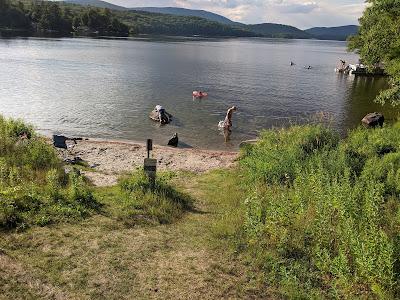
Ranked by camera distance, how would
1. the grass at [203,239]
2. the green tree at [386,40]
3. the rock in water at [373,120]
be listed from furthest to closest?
the rock in water at [373,120] < the green tree at [386,40] < the grass at [203,239]

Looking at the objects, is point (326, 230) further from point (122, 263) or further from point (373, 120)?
point (373, 120)

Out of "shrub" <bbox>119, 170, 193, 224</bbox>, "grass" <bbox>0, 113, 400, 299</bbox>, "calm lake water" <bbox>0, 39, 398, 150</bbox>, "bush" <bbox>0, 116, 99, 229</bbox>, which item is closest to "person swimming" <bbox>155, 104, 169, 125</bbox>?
"calm lake water" <bbox>0, 39, 398, 150</bbox>

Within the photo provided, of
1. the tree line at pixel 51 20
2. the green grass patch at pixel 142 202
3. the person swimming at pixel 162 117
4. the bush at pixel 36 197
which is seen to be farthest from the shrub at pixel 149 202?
the tree line at pixel 51 20

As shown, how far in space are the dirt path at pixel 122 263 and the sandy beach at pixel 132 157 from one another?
7.51m

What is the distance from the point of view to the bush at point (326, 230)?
827 cm

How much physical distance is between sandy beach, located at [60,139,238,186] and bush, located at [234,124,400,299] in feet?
20.3

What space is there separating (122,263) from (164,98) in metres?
34.8

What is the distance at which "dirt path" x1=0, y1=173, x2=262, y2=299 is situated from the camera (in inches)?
321

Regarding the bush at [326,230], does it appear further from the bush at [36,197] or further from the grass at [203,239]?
the bush at [36,197]

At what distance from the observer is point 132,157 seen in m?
22.6

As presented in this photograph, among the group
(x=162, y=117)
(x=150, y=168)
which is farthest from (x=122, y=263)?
(x=162, y=117)

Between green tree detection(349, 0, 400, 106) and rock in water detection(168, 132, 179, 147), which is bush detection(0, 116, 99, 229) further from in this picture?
green tree detection(349, 0, 400, 106)

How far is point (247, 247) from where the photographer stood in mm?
10172

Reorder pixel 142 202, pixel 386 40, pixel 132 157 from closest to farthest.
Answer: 1. pixel 142 202
2. pixel 132 157
3. pixel 386 40
